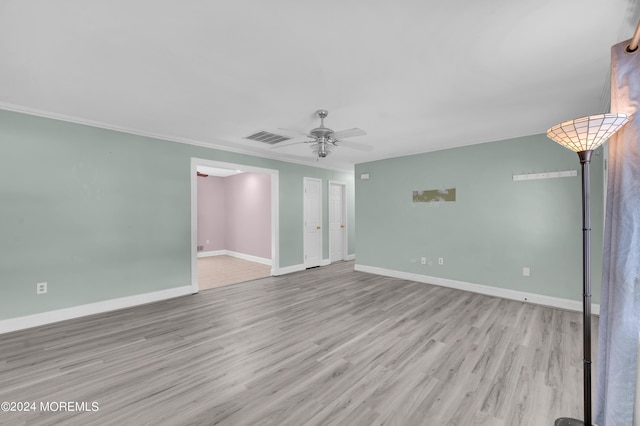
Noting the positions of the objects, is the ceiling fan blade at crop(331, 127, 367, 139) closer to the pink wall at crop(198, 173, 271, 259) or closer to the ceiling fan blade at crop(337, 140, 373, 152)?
the ceiling fan blade at crop(337, 140, 373, 152)

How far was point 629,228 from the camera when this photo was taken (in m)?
1.29

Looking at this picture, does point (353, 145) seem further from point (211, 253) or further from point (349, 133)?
point (211, 253)

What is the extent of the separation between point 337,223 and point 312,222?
101 cm

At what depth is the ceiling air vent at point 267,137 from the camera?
158 inches

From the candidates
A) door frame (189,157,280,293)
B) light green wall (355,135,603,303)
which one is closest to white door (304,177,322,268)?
door frame (189,157,280,293)

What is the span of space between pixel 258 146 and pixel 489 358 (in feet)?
14.3

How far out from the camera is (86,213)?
354 centimetres

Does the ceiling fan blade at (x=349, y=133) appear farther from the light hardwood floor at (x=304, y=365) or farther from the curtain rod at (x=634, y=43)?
the light hardwood floor at (x=304, y=365)

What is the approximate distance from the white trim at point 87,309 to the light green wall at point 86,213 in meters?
0.06

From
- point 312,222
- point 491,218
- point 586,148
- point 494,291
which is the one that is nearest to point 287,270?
point 312,222

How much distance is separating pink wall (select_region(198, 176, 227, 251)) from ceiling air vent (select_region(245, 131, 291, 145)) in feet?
15.3

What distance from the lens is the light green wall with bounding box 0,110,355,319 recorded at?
3094 millimetres

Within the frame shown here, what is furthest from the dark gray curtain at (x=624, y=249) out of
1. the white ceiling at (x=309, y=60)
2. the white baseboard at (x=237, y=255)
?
the white baseboard at (x=237, y=255)

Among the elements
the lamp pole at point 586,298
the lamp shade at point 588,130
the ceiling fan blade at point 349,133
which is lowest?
the lamp pole at point 586,298
